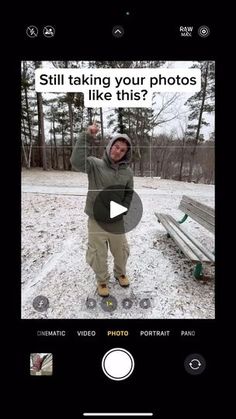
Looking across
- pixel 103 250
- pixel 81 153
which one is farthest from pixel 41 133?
pixel 103 250

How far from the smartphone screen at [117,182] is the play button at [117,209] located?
0.02 metres

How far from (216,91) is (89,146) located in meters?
0.62

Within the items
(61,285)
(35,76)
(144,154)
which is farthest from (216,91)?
(61,285)

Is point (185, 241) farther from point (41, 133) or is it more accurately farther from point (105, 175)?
point (41, 133)

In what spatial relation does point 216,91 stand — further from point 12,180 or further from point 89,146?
point 12,180

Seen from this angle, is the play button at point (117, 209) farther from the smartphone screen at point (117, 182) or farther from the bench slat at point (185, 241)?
the bench slat at point (185, 241)

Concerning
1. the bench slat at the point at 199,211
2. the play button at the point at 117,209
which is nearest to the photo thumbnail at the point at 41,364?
the play button at the point at 117,209

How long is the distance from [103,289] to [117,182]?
545 mm

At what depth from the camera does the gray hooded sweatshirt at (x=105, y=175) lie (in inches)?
48.4

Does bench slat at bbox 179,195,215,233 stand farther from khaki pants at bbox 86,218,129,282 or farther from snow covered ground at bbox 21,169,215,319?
khaki pants at bbox 86,218,129,282

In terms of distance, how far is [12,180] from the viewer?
115cm

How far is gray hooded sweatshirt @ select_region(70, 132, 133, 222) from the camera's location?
4.03 feet
